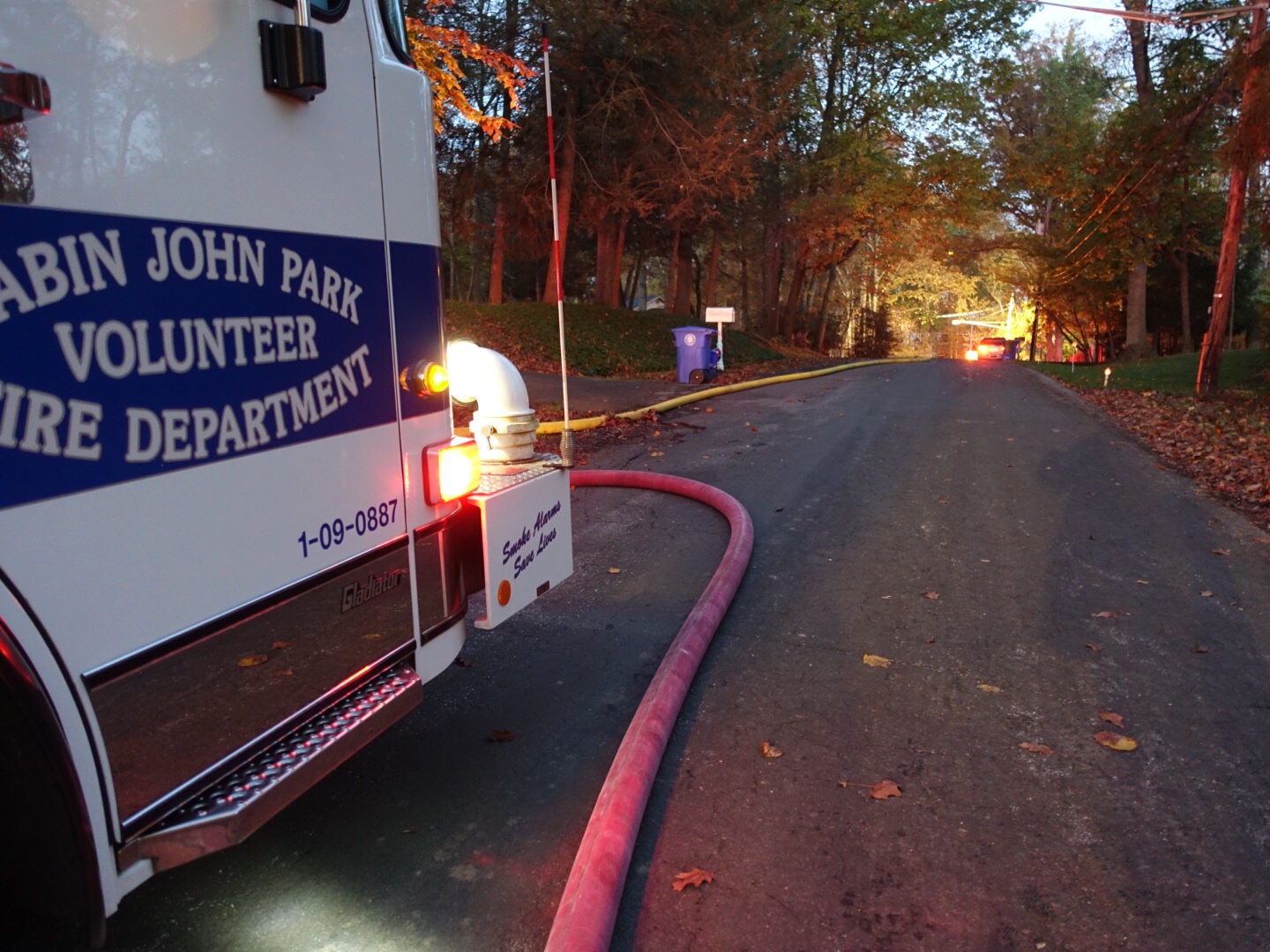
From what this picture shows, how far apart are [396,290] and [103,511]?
1.30 metres

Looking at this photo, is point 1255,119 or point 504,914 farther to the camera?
point 1255,119

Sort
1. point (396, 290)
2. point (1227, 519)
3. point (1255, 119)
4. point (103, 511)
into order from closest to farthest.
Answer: point (103, 511), point (396, 290), point (1227, 519), point (1255, 119)

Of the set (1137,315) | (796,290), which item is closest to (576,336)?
(796,290)

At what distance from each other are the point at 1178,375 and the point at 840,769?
74.4ft

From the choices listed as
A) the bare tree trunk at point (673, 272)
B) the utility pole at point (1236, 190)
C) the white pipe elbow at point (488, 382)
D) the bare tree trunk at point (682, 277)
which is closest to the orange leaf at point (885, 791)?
the white pipe elbow at point (488, 382)

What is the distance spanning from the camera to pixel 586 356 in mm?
23094

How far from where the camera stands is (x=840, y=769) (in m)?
3.87

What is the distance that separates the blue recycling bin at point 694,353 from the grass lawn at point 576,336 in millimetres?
2929

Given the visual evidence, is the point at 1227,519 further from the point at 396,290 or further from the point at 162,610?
the point at 162,610

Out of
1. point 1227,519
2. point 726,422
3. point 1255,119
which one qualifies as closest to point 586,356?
point 726,422

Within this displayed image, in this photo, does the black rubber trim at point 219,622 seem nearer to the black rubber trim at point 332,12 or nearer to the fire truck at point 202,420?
the fire truck at point 202,420

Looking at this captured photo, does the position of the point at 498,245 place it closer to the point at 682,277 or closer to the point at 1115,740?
the point at 682,277

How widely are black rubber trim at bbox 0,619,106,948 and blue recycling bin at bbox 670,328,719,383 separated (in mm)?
17225

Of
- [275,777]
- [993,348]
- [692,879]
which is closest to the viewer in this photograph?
[275,777]
